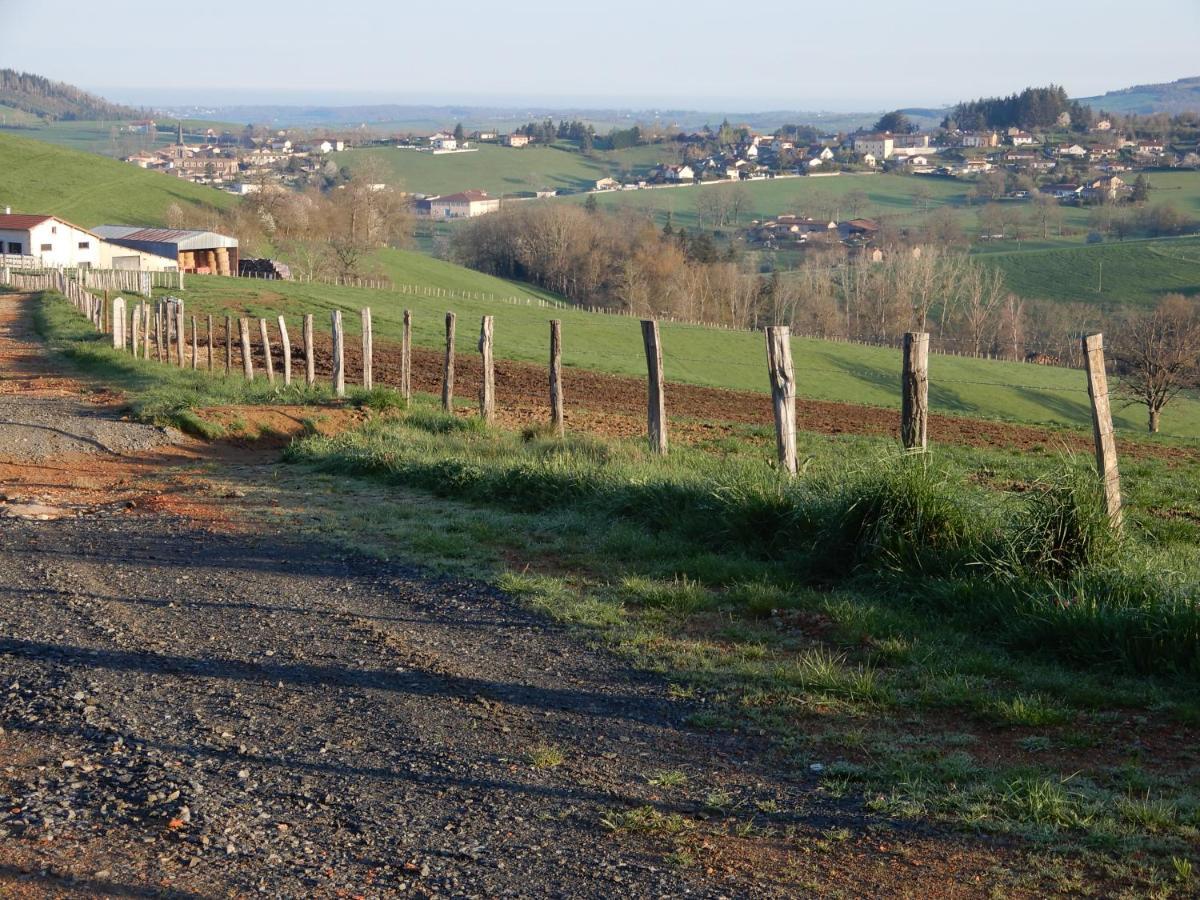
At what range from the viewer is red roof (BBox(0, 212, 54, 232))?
79938 mm

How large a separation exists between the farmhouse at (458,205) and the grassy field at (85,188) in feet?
199

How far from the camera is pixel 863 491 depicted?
364 inches

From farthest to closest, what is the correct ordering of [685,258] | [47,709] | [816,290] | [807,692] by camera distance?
[685,258] → [816,290] → [807,692] → [47,709]

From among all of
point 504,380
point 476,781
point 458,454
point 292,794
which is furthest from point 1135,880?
point 504,380

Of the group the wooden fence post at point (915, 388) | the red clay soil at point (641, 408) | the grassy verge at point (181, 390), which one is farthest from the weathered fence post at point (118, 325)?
the wooden fence post at point (915, 388)

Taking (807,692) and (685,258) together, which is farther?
(685,258)

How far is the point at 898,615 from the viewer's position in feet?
26.6

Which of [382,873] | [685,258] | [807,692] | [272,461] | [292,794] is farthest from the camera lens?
[685,258]

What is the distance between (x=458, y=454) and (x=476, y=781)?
9.35m

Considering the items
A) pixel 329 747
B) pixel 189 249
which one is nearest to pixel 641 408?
pixel 329 747

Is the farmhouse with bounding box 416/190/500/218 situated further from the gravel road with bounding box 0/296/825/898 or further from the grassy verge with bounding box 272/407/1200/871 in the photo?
the gravel road with bounding box 0/296/825/898

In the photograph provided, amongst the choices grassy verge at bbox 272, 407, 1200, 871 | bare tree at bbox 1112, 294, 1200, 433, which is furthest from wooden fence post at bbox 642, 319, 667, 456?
bare tree at bbox 1112, 294, 1200, 433

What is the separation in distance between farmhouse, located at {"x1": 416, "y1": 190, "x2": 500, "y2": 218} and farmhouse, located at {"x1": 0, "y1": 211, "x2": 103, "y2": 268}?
322 feet

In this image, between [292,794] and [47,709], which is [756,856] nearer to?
[292,794]
